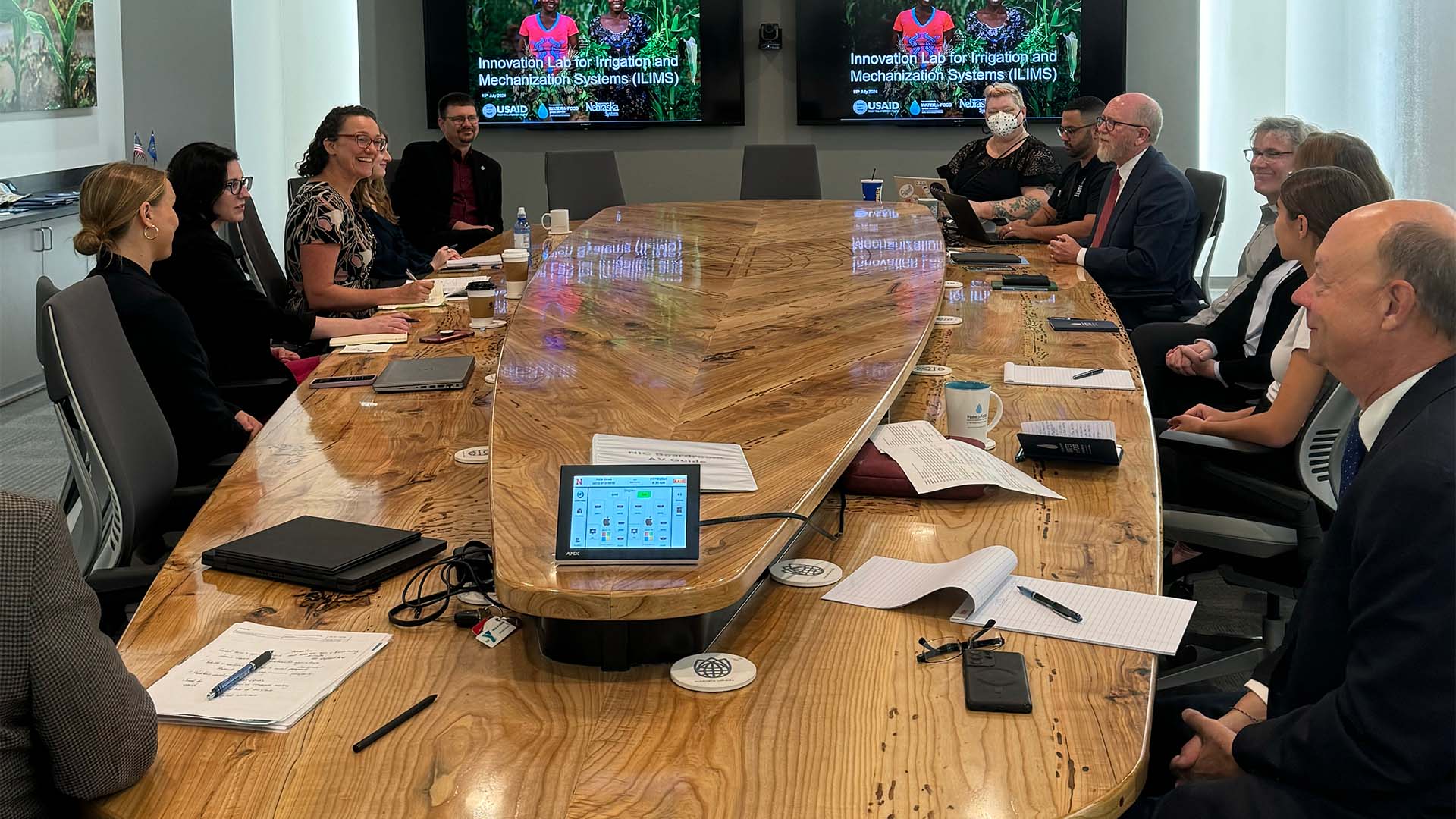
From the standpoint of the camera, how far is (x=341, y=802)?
1.37 m

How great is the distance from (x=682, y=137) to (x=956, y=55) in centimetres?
190

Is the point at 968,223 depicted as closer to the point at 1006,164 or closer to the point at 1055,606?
the point at 1006,164

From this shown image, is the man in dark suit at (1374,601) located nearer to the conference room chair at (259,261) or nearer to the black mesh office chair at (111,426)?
the black mesh office chair at (111,426)

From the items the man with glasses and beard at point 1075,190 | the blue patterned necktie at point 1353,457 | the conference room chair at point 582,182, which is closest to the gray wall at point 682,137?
the conference room chair at point 582,182

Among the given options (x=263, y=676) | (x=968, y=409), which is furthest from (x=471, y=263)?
(x=263, y=676)

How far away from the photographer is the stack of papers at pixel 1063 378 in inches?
125

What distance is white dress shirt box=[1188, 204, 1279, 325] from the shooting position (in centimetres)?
438

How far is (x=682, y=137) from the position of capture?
8844 millimetres

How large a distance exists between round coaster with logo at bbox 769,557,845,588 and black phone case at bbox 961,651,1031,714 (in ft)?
1.01

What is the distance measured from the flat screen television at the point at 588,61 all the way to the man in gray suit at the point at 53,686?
7.68 metres

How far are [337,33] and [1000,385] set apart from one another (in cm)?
799

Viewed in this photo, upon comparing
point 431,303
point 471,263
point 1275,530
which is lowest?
point 1275,530

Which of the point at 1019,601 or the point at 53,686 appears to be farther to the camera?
the point at 1019,601

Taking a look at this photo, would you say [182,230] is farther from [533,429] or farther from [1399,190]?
[1399,190]
